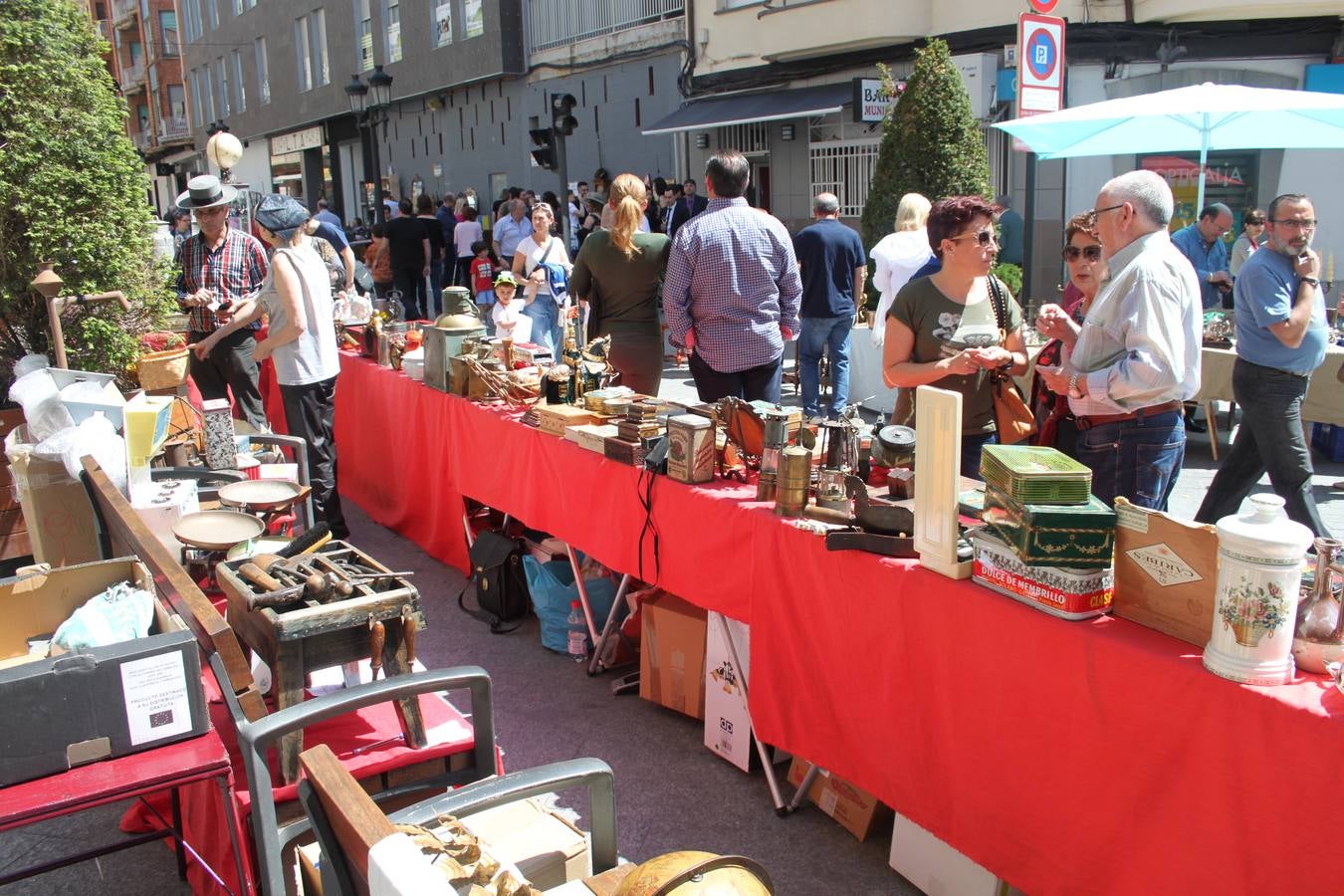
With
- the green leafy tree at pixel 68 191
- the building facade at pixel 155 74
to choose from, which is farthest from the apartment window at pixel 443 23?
the building facade at pixel 155 74

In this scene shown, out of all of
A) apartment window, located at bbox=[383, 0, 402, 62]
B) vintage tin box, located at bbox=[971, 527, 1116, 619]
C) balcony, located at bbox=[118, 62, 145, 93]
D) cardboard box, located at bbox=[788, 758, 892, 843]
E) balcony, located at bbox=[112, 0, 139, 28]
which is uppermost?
balcony, located at bbox=[112, 0, 139, 28]

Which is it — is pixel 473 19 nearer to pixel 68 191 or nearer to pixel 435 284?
pixel 435 284

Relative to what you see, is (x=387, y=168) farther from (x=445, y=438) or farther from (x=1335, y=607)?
(x=1335, y=607)

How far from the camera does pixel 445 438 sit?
511 cm

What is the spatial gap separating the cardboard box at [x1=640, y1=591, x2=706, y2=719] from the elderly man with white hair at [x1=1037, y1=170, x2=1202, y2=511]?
140 cm

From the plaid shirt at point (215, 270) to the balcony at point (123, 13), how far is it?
5014cm

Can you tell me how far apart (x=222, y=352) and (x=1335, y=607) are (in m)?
5.19

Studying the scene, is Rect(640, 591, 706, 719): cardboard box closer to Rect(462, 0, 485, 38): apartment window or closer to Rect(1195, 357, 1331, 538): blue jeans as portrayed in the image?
Rect(1195, 357, 1331, 538): blue jeans

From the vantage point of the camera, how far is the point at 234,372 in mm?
5547

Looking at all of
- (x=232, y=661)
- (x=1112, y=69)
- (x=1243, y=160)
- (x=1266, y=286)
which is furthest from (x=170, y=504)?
(x=1243, y=160)

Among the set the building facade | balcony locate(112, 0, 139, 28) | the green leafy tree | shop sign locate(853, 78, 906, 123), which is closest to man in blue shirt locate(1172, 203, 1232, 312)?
shop sign locate(853, 78, 906, 123)

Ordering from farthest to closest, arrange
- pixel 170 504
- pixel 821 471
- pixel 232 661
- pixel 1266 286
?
pixel 1266 286 → pixel 170 504 → pixel 821 471 → pixel 232 661

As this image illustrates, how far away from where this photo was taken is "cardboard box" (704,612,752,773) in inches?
129

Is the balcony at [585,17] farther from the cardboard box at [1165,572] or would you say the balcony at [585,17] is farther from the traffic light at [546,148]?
the cardboard box at [1165,572]
